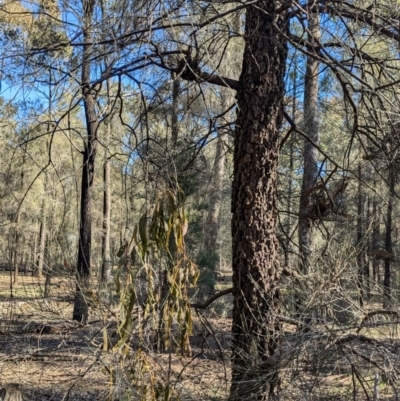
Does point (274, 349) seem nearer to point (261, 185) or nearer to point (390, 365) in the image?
point (390, 365)

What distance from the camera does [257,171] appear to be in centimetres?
337

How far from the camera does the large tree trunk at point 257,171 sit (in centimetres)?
330

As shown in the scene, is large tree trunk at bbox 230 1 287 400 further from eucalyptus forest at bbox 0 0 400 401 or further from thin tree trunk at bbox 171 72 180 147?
thin tree trunk at bbox 171 72 180 147

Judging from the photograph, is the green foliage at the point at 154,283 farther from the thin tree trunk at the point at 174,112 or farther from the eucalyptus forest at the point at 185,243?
the thin tree trunk at the point at 174,112

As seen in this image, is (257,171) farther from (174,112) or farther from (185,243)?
(174,112)

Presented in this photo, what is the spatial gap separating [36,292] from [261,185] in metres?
1.68

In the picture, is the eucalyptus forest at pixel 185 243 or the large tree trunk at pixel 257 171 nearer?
the eucalyptus forest at pixel 185 243

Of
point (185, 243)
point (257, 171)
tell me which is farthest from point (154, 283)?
point (257, 171)

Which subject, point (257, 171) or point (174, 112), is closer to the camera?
point (257, 171)

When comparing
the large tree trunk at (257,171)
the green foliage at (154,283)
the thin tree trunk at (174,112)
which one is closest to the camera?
the green foliage at (154,283)

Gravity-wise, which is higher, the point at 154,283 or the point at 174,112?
the point at 174,112

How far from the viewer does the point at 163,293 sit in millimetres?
2727

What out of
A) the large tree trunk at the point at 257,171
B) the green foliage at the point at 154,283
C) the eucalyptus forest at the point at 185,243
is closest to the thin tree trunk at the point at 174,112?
the eucalyptus forest at the point at 185,243

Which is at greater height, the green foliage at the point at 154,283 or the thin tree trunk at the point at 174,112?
the thin tree trunk at the point at 174,112
